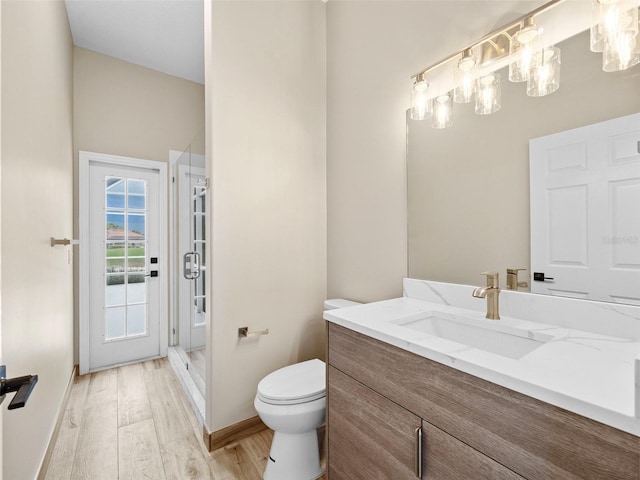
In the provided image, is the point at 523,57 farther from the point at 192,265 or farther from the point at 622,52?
the point at 192,265

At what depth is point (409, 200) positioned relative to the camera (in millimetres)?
1644

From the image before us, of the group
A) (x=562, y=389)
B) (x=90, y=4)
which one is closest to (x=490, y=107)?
(x=562, y=389)

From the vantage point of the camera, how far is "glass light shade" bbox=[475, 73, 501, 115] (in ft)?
4.17

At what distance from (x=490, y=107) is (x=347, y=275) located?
4.01ft

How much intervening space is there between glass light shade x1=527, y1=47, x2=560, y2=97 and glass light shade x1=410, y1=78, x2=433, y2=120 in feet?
1.50

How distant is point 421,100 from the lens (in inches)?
60.4

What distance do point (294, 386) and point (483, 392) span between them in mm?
1029

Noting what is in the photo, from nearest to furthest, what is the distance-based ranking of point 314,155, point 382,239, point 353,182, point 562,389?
point 562,389 < point 382,239 < point 353,182 < point 314,155

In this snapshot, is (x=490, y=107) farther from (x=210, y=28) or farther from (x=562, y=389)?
(x=210, y=28)

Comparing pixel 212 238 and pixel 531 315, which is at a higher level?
pixel 212 238

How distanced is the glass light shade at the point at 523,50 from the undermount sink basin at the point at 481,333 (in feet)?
3.10

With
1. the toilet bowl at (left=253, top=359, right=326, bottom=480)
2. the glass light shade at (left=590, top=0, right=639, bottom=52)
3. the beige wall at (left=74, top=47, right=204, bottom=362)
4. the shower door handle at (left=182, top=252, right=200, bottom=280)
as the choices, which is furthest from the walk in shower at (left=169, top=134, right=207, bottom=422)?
the glass light shade at (left=590, top=0, right=639, bottom=52)

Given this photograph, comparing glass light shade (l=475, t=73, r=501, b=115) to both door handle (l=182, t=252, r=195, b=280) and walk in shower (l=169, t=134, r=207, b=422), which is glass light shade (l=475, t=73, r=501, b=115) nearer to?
walk in shower (l=169, t=134, r=207, b=422)

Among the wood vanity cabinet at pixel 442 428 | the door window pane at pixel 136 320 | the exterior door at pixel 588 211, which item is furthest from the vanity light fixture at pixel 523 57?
the door window pane at pixel 136 320
